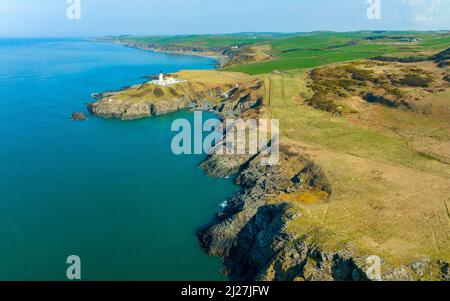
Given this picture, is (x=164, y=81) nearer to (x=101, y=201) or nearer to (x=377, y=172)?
(x=101, y=201)

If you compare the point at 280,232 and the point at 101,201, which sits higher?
the point at 280,232

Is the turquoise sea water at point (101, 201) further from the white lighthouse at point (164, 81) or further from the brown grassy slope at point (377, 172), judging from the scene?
the white lighthouse at point (164, 81)

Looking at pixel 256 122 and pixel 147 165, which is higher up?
pixel 256 122

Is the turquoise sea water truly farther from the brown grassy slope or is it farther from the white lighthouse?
the white lighthouse

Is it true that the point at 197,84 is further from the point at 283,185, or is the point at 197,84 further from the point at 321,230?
the point at 321,230

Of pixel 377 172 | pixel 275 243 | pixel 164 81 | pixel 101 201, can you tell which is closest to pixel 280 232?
pixel 275 243

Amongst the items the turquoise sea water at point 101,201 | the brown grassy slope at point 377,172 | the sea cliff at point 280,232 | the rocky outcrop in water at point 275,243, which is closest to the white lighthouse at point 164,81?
the turquoise sea water at point 101,201

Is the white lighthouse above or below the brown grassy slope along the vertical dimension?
above

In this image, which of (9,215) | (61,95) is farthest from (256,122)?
(61,95)

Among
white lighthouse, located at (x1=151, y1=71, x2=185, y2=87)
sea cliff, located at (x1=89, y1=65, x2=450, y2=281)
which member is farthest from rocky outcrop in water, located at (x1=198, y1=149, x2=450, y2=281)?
white lighthouse, located at (x1=151, y1=71, x2=185, y2=87)
